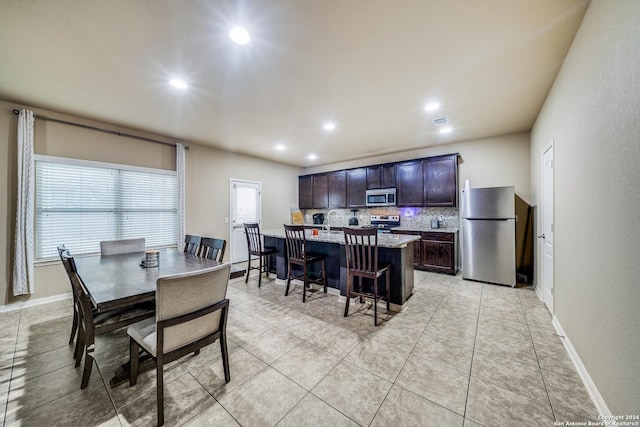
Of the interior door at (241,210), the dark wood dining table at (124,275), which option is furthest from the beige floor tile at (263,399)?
the interior door at (241,210)

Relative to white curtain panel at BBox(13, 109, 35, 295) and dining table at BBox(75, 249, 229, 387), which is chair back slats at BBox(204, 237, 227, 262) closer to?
dining table at BBox(75, 249, 229, 387)

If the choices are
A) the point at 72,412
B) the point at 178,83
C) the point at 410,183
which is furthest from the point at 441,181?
the point at 72,412

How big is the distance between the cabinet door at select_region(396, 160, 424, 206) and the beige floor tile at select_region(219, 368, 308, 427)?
14.6 ft

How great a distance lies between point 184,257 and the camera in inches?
108

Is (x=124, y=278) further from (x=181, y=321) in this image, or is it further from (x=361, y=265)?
(x=361, y=265)

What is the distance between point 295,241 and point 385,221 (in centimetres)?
306

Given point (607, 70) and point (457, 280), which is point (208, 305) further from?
point (457, 280)

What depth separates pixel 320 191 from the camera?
698 centimetres

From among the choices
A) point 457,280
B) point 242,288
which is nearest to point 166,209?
point 242,288

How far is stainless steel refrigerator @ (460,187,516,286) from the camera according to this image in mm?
3850

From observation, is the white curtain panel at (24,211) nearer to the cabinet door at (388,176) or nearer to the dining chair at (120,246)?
the dining chair at (120,246)

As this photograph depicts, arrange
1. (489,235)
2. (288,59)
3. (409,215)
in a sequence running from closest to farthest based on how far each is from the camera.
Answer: (288,59)
(489,235)
(409,215)

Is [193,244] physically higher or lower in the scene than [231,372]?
higher

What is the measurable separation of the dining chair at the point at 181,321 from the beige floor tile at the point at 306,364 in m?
0.45
